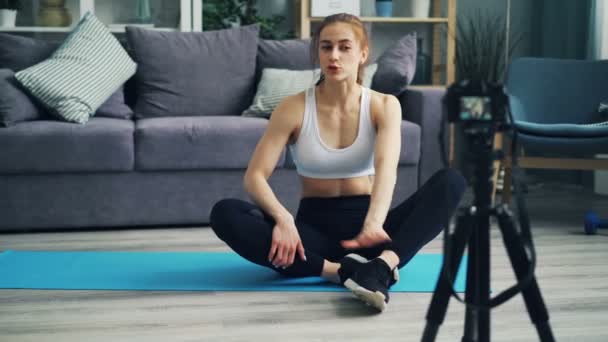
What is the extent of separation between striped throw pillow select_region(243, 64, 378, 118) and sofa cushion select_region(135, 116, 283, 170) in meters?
0.31

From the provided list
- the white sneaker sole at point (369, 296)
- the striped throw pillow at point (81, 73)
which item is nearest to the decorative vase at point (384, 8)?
the striped throw pillow at point (81, 73)

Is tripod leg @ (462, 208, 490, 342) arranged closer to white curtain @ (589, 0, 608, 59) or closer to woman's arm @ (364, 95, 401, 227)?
woman's arm @ (364, 95, 401, 227)

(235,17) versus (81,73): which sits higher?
(235,17)

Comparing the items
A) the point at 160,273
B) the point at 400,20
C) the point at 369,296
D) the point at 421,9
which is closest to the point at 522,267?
the point at 369,296

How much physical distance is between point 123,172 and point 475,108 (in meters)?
2.37

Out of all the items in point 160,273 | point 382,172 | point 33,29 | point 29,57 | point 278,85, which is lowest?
point 160,273

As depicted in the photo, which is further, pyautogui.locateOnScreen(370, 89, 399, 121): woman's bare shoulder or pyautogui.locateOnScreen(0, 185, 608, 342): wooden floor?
pyautogui.locateOnScreen(370, 89, 399, 121): woman's bare shoulder

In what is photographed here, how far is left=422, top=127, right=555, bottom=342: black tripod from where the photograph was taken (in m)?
1.07

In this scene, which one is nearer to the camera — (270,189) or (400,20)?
(270,189)

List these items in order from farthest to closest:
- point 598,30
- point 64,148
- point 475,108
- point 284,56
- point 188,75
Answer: point 598,30
point 284,56
point 188,75
point 64,148
point 475,108

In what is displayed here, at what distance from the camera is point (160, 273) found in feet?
8.09

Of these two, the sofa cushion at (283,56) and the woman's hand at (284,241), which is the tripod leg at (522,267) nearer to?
the woman's hand at (284,241)

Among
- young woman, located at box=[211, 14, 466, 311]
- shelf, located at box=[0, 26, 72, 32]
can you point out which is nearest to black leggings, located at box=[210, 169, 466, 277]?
young woman, located at box=[211, 14, 466, 311]

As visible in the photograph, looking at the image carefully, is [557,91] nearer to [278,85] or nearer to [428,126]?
[428,126]
